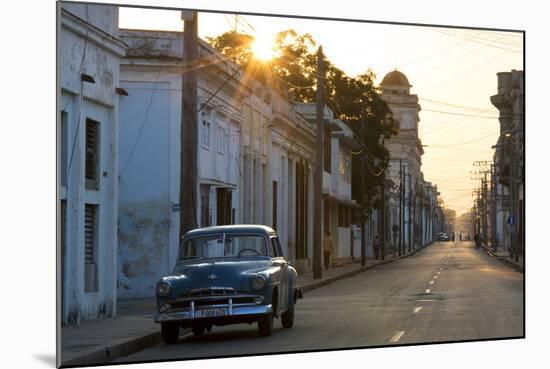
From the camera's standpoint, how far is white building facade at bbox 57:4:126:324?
72.5ft

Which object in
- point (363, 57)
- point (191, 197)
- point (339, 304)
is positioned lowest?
point (339, 304)

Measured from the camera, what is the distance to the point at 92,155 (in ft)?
78.1

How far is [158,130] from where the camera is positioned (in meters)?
26.7

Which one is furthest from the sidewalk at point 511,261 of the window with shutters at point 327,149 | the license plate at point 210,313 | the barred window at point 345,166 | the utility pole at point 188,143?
the barred window at point 345,166

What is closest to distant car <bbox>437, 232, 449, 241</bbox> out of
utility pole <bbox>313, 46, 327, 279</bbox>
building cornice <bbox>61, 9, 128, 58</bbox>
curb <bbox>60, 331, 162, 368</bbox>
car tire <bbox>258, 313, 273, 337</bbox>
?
utility pole <bbox>313, 46, 327, 279</bbox>

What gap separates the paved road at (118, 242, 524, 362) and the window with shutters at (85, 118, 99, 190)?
10.4 feet

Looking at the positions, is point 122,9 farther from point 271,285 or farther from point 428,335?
point 428,335

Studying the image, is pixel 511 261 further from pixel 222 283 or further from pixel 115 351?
pixel 115 351

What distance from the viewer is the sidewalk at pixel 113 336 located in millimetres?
18516

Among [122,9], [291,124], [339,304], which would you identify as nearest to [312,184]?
[291,124]

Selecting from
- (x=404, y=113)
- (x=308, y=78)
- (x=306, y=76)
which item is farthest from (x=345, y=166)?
(x=404, y=113)

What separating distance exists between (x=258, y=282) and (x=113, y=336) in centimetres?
236

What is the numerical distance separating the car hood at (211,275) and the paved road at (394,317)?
2.81 feet

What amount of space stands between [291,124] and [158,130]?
9922 millimetres
